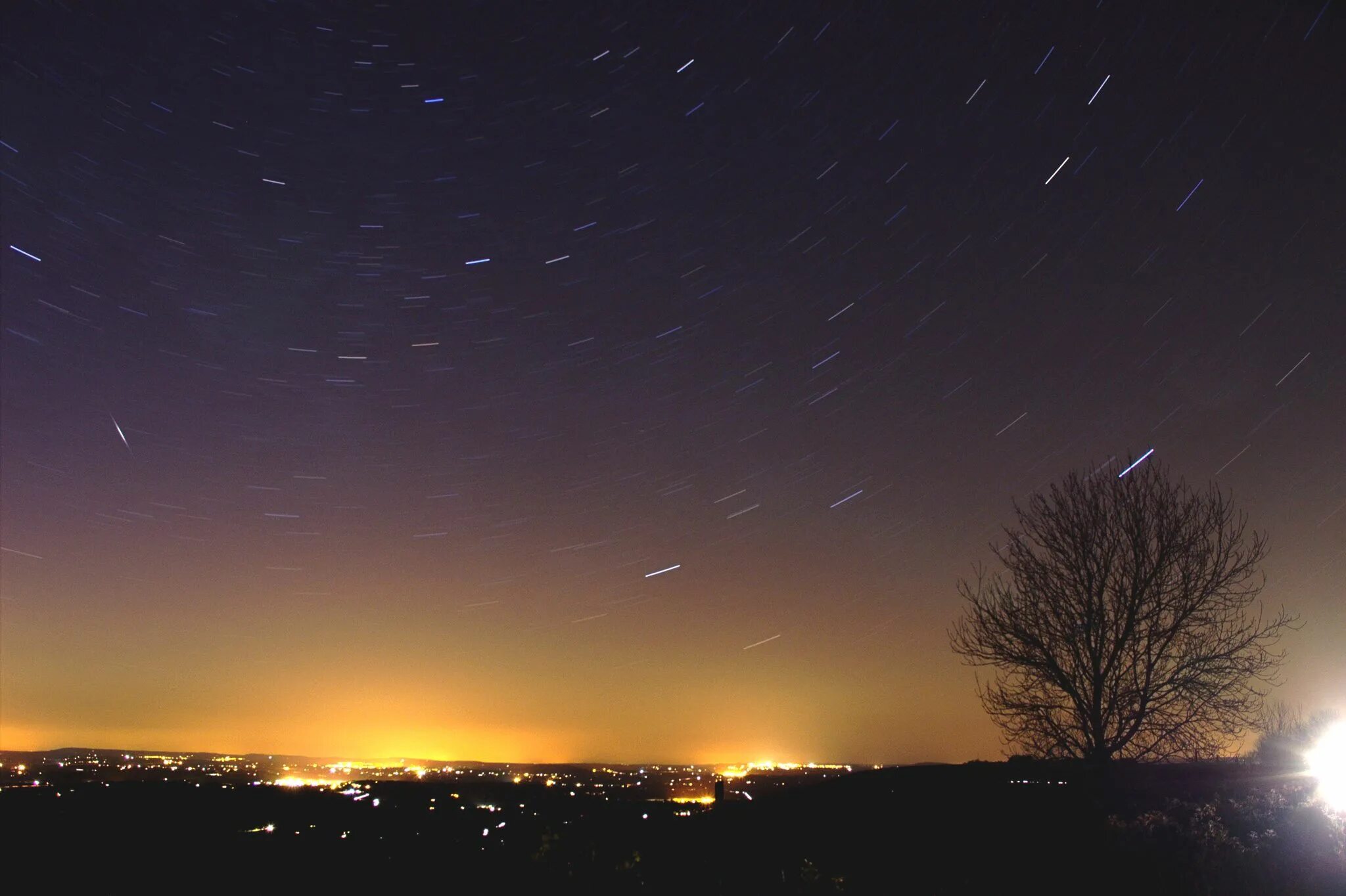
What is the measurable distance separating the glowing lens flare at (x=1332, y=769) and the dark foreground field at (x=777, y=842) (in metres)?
0.61

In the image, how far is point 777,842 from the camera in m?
18.3

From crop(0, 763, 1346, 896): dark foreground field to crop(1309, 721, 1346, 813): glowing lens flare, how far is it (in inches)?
24.2

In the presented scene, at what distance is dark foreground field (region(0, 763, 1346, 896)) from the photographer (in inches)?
514

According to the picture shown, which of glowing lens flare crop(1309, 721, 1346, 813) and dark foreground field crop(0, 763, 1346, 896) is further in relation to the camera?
glowing lens flare crop(1309, 721, 1346, 813)

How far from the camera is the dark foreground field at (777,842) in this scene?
1305cm

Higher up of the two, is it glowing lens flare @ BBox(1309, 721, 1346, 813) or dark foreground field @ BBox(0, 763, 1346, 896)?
glowing lens flare @ BBox(1309, 721, 1346, 813)

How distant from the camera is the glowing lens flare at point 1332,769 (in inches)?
720

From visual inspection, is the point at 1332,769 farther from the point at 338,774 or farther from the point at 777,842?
the point at 338,774

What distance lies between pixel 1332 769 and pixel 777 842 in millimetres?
15283

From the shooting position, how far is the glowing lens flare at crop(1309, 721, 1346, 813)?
18281mm

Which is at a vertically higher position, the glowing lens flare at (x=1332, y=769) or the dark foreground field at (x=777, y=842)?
the glowing lens flare at (x=1332, y=769)

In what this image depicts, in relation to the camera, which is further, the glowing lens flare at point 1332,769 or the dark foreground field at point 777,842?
the glowing lens flare at point 1332,769

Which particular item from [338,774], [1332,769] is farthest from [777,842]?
[338,774]

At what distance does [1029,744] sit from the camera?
25828 millimetres
